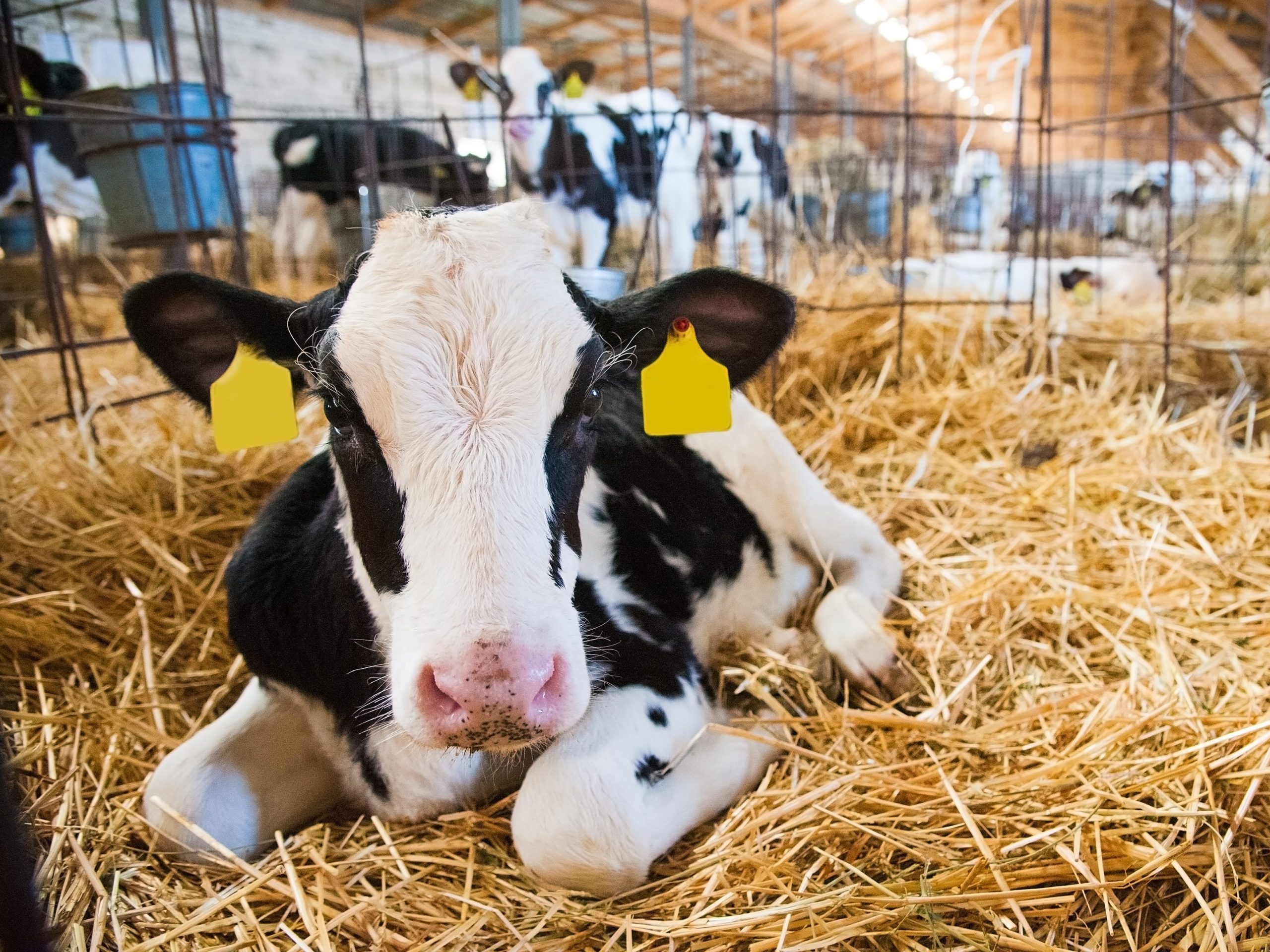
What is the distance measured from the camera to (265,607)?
194 centimetres

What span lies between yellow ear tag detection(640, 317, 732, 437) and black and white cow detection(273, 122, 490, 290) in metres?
8.13

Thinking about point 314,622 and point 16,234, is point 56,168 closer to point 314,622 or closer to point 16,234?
point 16,234

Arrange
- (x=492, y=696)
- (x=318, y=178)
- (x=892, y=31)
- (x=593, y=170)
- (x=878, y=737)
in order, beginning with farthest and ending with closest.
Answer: (x=892, y=31)
(x=318, y=178)
(x=593, y=170)
(x=878, y=737)
(x=492, y=696)

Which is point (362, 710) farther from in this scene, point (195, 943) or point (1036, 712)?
point (1036, 712)

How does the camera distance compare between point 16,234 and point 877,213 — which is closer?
point 16,234

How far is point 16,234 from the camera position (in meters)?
8.16

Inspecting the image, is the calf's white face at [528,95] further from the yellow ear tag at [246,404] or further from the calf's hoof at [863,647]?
the yellow ear tag at [246,404]

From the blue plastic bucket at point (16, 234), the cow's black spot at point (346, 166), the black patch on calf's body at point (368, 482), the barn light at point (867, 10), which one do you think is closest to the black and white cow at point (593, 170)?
the cow's black spot at point (346, 166)

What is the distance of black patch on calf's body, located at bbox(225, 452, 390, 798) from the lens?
181 cm

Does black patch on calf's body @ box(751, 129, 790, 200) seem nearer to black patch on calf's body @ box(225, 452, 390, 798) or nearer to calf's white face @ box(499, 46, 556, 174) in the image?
calf's white face @ box(499, 46, 556, 174)

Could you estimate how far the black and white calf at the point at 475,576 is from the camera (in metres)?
1.33

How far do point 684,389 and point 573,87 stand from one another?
609 cm

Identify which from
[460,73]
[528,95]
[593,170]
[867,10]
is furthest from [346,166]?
[867,10]

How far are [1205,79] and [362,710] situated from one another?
59.2ft
